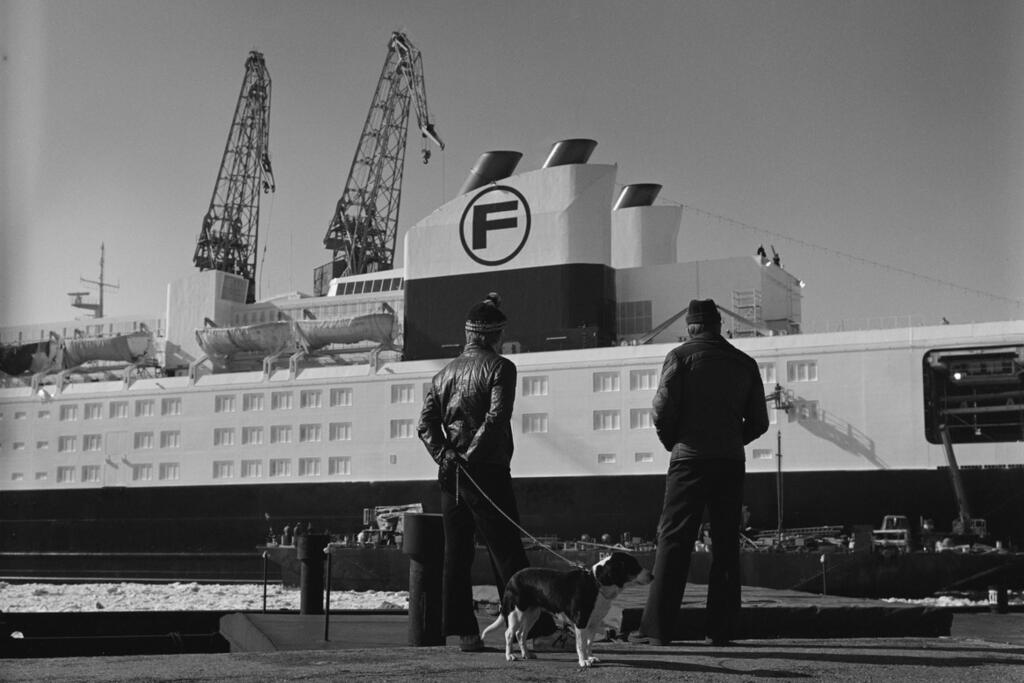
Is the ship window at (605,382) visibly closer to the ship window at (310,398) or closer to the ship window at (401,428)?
the ship window at (401,428)

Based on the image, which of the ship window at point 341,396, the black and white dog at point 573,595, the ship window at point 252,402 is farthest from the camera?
the ship window at point 252,402

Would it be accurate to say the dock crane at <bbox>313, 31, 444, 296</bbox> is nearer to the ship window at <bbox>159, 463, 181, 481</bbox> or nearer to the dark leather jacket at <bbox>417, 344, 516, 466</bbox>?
the ship window at <bbox>159, 463, 181, 481</bbox>

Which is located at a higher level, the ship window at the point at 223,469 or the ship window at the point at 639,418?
the ship window at the point at 639,418

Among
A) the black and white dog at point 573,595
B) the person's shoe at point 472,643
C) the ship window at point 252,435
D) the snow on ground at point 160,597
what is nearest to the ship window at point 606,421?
the snow on ground at point 160,597

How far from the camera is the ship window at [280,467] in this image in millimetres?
29047

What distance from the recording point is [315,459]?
28938 millimetres

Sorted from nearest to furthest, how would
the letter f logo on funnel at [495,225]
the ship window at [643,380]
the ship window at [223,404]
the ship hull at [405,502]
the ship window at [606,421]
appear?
the ship hull at [405,502] < the ship window at [643,380] < the ship window at [606,421] < the letter f logo on funnel at [495,225] < the ship window at [223,404]

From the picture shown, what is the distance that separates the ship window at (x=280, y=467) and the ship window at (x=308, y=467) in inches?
12.2

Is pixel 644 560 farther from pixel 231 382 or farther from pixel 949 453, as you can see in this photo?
pixel 231 382

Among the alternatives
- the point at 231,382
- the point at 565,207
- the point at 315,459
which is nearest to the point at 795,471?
the point at 565,207

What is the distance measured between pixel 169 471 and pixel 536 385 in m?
10.9

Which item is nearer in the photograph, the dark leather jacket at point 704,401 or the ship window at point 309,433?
the dark leather jacket at point 704,401

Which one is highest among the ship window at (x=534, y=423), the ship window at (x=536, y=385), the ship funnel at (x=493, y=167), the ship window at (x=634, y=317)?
the ship funnel at (x=493, y=167)

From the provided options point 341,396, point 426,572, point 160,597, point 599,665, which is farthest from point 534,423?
point 599,665
